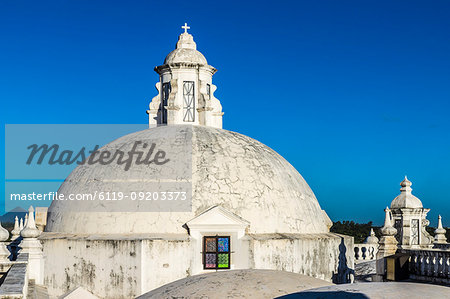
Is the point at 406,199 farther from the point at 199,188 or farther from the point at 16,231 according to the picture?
the point at 16,231

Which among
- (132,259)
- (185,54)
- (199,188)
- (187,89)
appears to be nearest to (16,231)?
(132,259)

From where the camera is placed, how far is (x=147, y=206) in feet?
56.5

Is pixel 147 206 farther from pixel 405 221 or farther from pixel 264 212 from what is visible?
pixel 405 221

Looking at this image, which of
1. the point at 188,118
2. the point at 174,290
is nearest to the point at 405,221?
the point at 188,118

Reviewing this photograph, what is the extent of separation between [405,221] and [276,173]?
314 inches

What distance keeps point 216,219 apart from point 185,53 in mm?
7899

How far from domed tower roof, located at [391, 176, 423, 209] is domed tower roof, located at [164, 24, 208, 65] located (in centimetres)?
967

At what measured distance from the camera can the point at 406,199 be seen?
24.1 m

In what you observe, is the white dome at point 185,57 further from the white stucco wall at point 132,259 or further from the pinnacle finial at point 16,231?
the pinnacle finial at point 16,231

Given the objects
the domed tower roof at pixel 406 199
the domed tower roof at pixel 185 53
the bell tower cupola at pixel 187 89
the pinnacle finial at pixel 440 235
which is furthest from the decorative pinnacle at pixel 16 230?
the pinnacle finial at pixel 440 235

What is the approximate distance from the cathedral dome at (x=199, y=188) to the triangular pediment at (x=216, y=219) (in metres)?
0.27

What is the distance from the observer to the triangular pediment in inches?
664

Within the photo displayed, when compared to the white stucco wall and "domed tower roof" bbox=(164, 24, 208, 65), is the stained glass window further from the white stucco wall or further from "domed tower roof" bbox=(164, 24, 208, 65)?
"domed tower roof" bbox=(164, 24, 208, 65)

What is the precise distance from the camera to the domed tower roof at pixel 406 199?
2411 cm
